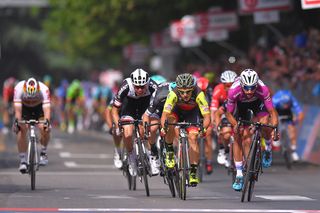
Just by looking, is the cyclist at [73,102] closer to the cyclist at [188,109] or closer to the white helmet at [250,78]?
the cyclist at [188,109]

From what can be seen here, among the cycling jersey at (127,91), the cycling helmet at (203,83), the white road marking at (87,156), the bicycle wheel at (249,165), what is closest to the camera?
the bicycle wheel at (249,165)

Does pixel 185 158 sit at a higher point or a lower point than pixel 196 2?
lower

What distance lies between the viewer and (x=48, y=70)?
8625cm

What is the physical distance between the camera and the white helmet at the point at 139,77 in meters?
18.5

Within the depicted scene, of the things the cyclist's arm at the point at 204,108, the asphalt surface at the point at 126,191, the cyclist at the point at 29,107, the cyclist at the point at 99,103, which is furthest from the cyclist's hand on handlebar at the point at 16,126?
the cyclist at the point at 99,103

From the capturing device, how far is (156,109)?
744 inches

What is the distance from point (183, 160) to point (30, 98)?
402 centimetres

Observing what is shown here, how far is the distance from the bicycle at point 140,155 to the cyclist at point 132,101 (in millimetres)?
79

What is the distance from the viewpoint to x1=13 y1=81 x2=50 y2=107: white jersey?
20.3m

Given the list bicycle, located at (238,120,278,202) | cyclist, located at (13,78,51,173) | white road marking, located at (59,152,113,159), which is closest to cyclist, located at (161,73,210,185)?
bicycle, located at (238,120,278,202)

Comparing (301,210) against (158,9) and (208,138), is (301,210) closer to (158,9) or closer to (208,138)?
(208,138)

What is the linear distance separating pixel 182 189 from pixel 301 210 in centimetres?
201

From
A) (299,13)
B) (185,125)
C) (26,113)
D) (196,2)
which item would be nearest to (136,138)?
(185,125)

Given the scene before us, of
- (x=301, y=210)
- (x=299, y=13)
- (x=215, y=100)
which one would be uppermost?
(x=299, y=13)
